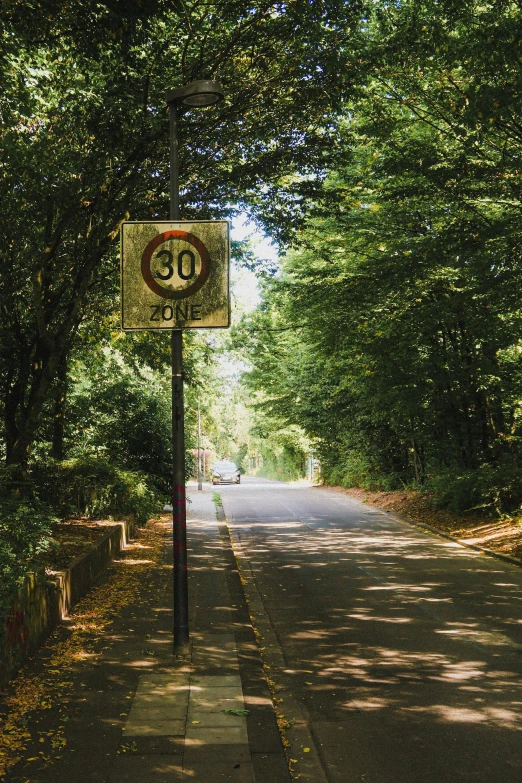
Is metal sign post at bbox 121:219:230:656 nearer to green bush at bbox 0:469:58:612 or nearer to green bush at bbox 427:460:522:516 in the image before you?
green bush at bbox 0:469:58:612

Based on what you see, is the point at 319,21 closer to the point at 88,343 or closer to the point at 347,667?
the point at 347,667

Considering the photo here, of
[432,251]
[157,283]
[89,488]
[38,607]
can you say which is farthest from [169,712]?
[432,251]

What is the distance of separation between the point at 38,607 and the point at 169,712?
2.30 meters

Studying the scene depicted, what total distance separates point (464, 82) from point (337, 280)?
225 inches

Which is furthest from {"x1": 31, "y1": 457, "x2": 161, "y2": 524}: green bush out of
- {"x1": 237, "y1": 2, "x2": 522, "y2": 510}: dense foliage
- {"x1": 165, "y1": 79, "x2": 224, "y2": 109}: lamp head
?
{"x1": 165, "y1": 79, "x2": 224, "y2": 109}: lamp head

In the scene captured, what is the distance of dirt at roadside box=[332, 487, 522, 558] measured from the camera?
15047mm

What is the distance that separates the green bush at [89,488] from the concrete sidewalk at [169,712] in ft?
18.8

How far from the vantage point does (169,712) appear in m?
5.20

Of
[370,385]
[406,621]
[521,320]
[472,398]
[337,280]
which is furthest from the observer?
[370,385]

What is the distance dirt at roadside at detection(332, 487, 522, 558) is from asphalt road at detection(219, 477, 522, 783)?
74 centimetres

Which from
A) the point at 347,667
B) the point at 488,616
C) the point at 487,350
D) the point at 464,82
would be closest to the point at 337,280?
the point at 487,350

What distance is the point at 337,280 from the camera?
16922 millimetres

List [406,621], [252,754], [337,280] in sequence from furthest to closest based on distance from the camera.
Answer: [337,280] < [406,621] < [252,754]

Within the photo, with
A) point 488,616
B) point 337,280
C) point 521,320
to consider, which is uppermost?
point 337,280
